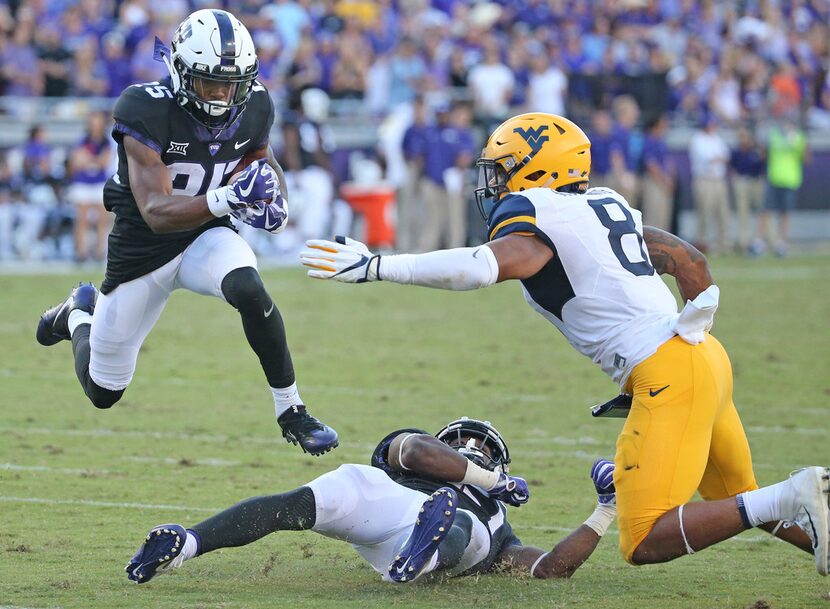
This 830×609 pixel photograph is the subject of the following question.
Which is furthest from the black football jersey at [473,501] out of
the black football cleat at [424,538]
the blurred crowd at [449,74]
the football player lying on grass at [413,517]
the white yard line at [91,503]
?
the blurred crowd at [449,74]

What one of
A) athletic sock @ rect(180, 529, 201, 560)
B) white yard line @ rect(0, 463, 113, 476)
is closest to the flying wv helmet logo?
athletic sock @ rect(180, 529, 201, 560)

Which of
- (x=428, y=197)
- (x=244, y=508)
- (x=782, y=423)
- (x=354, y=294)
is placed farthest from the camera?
(x=428, y=197)

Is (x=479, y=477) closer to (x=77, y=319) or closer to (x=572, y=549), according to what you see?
(x=572, y=549)

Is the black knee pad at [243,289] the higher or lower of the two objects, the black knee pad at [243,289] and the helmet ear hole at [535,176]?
the lower

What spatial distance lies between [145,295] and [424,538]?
2001 millimetres

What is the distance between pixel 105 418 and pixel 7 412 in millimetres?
587

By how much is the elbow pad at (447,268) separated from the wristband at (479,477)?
2.15 ft

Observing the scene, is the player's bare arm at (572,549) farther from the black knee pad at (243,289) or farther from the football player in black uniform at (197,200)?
the black knee pad at (243,289)

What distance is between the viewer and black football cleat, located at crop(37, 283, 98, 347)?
6.63 meters

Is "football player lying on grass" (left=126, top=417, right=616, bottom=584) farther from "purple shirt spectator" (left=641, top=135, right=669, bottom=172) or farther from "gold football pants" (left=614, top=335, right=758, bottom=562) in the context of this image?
"purple shirt spectator" (left=641, top=135, right=669, bottom=172)

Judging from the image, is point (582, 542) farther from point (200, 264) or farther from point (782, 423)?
point (782, 423)

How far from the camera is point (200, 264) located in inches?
221

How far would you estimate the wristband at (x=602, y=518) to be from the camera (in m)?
4.93

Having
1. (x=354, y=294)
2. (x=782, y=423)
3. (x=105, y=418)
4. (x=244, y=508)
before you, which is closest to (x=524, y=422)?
(x=782, y=423)
